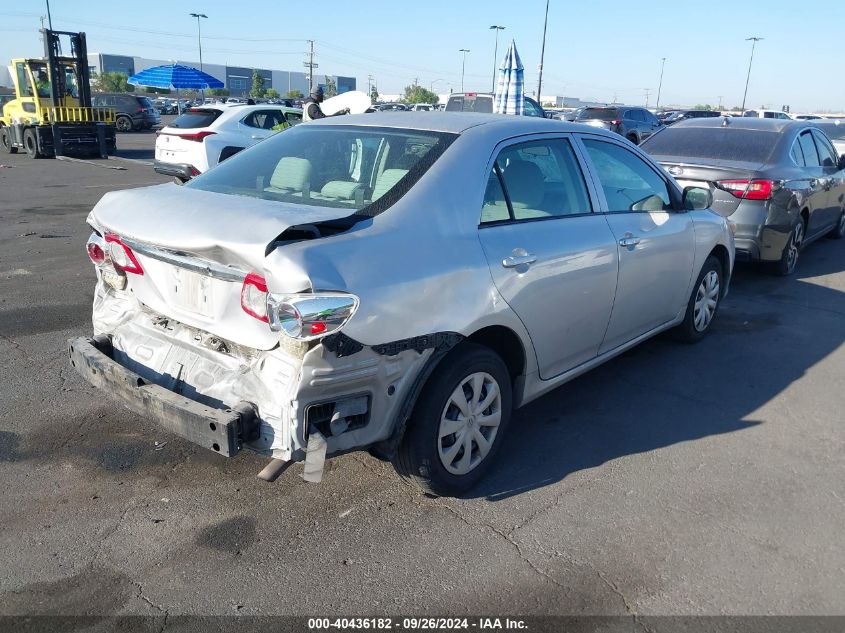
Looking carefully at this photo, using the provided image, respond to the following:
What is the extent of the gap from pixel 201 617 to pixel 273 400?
84 cm

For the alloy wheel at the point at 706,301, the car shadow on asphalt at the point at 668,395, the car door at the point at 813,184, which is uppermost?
the car door at the point at 813,184

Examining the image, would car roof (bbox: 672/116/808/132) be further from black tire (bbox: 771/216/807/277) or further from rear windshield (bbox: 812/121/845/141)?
rear windshield (bbox: 812/121/845/141)

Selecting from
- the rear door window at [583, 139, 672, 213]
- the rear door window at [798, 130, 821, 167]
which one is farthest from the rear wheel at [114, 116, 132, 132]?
A: the rear door window at [583, 139, 672, 213]

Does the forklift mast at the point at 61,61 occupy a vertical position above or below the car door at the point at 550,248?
above

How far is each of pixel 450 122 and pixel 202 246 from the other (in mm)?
1552

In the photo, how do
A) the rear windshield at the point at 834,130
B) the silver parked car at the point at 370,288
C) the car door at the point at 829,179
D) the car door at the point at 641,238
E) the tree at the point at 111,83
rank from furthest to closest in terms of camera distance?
the tree at the point at 111,83 < the rear windshield at the point at 834,130 < the car door at the point at 829,179 < the car door at the point at 641,238 < the silver parked car at the point at 370,288

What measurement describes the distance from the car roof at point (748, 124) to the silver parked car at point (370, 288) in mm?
4911

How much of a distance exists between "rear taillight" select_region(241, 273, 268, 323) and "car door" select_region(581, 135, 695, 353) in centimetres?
230

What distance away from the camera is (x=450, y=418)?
327 cm


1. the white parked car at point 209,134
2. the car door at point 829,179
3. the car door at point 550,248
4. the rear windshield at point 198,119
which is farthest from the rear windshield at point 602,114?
the car door at point 550,248

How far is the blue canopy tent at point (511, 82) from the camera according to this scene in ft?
47.1

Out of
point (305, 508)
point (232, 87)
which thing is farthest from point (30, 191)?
point (232, 87)

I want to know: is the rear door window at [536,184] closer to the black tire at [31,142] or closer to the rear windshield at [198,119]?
the rear windshield at [198,119]

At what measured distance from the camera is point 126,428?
401cm
